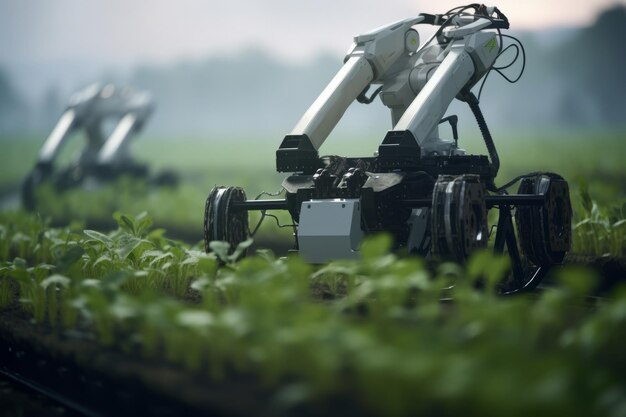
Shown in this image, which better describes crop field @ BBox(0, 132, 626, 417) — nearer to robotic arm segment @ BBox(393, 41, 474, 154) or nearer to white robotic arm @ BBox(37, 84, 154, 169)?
robotic arm segment @ BBox(393, 41, 474, 154)

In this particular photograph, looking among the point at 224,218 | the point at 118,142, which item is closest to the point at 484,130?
the point at 224,218

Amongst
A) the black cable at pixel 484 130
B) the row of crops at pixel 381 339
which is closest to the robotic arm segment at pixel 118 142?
the black cable at pixel 484 130

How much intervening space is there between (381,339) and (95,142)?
11.6 m

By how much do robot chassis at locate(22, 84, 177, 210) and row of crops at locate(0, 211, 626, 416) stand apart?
891 cm

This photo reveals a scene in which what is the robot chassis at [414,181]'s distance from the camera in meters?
5.02

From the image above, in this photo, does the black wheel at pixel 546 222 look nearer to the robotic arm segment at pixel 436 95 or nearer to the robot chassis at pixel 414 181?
the robot chassis at pixel 414 181

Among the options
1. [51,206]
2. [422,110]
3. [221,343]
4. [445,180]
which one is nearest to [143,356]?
[221,343]

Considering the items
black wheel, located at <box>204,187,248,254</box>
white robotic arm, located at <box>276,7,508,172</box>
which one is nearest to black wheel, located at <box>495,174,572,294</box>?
white robotic arm, located at <box>276,7,508,172</box>

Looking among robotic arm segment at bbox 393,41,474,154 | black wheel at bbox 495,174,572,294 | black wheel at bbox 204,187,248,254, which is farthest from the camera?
black wheel at bbox 204,187,248,254

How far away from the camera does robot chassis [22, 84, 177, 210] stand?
43.6 feet

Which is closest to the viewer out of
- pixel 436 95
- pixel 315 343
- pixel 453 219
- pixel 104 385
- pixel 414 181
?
pixel 315 343

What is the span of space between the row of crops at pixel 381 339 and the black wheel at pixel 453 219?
1.71 ft

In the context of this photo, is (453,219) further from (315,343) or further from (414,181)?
(315,343)

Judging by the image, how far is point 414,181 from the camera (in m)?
5.22
